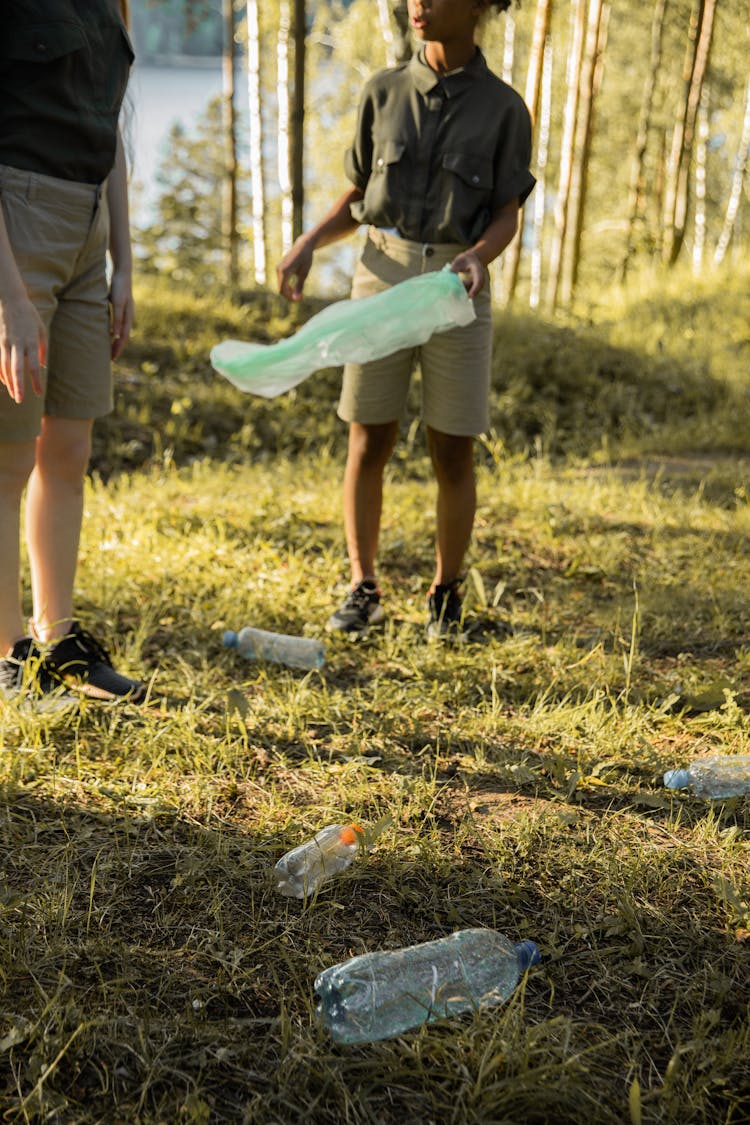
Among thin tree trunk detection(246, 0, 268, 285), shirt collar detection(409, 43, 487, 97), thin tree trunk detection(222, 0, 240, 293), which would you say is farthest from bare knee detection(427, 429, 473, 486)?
thin tree trunk detection(246, 0, 268, 285)

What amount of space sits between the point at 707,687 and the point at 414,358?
4.59ft

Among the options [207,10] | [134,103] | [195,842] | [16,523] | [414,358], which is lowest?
[195,842]

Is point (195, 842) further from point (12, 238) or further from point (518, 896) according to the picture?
point (12, 238)

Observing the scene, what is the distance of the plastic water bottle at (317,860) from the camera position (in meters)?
2.03

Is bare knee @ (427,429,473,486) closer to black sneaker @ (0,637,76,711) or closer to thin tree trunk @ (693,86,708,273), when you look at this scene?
black sneaker @ (0,637,76,711)

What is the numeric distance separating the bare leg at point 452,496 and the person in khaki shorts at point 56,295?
3.60 feet

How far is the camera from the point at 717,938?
1.93 meters

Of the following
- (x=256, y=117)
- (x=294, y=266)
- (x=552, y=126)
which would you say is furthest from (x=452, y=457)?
(x=552, y=126)

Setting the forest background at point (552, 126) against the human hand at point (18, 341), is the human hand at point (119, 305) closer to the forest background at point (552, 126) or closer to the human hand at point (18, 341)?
the human hand at point (18, 341)

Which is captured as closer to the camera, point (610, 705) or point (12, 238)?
point (12, 238)

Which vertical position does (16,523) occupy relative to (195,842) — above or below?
above

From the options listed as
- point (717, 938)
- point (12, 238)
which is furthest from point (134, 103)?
point (717, 938)

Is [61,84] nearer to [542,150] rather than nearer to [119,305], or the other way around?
[119,305]

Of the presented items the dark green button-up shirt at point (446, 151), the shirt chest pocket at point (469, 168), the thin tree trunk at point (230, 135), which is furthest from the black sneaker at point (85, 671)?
the thin tree trunk at point (230, 135)
